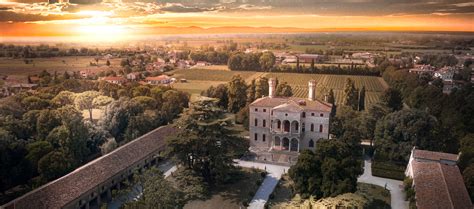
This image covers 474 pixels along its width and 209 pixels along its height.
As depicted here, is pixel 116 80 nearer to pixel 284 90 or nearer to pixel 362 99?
pixel 284 90

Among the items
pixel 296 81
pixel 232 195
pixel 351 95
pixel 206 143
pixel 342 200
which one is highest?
pixel 296 81

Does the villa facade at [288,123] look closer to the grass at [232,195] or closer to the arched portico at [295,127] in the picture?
the arched portico at [295,127]

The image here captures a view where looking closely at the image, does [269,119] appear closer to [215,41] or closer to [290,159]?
[290,159]

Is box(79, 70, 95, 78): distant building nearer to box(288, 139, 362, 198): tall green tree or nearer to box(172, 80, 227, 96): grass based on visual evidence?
box(172, 80, 227, 96): grass

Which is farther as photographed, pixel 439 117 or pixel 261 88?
pixel 261 88

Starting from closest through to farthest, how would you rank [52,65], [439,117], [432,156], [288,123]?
[432,156]
[288,123]
[52,65]
[439,117]

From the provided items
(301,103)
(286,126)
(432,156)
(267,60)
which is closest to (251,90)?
(267,60)

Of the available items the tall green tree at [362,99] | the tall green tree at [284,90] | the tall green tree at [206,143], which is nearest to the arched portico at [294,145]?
the tall green tree at [284,90]
